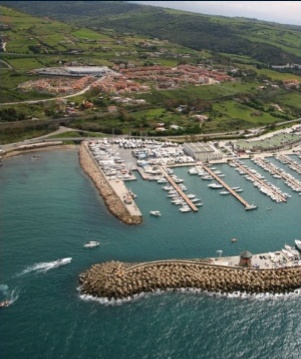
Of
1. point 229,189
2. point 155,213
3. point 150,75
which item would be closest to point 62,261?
point 155,213

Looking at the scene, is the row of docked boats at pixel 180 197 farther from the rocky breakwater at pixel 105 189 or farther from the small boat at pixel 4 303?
the small boat at pixel 4 303

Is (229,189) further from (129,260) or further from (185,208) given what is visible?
(129,260)

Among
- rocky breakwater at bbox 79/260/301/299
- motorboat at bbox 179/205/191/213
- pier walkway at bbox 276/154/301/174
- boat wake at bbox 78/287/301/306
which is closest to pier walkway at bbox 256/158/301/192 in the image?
pier walkway at bbox 276/154/301/174

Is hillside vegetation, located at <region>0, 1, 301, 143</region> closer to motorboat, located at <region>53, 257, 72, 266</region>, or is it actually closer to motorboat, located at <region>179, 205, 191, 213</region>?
motorboat, located at <region>179, 205, 191, 213</region>

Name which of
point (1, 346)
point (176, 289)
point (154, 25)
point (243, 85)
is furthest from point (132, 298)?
point (154, 25)

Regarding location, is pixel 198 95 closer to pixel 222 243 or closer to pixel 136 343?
pixel 222 243

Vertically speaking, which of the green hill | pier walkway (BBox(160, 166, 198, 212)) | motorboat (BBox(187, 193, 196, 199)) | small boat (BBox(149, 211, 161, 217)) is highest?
the green hill
